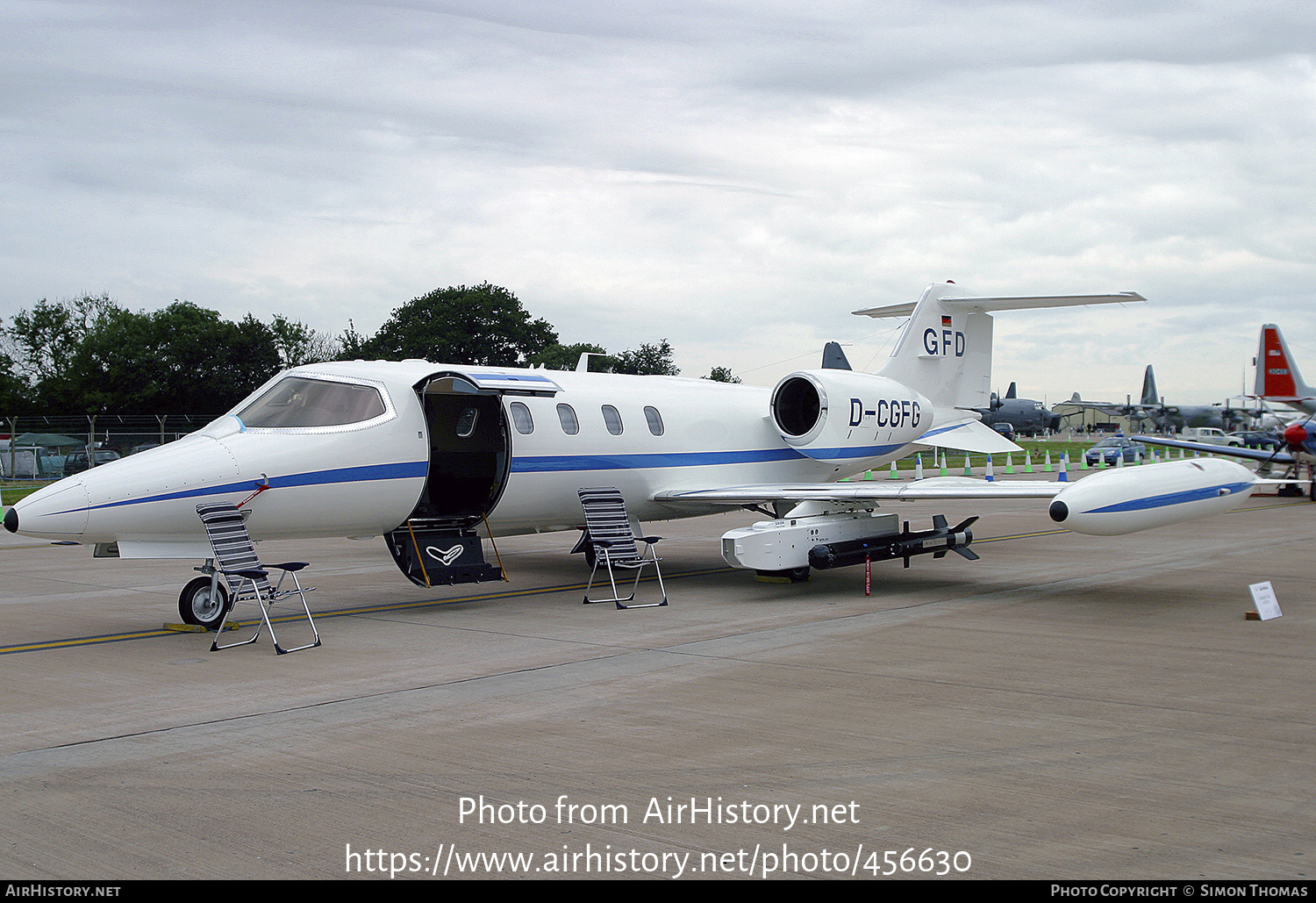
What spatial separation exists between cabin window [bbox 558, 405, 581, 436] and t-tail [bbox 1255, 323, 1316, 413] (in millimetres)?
32511

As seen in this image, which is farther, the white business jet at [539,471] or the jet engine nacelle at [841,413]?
the jet engine nacelle at [841,413]

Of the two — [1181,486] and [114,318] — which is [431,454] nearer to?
[1181,486]

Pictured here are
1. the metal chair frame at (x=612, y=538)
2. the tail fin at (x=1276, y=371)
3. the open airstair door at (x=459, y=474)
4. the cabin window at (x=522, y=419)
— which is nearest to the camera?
the open airstair door at (x=459, y=474)

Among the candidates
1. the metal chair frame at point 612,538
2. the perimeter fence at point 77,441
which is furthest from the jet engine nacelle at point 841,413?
the perimeter fence at point 77,441

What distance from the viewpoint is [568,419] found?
1336 cm

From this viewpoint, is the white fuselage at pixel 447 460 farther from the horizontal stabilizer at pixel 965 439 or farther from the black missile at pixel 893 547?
the black missile at pixel 893 547

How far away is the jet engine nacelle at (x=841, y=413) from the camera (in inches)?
627

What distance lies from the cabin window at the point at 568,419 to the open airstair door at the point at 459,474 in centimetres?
41

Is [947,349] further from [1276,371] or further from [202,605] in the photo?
[1276,371]

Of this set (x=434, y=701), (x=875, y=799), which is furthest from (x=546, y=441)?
(x=875, y=799)

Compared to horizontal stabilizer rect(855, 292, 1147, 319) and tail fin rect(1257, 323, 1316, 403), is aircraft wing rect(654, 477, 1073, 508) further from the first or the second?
tail fin rect(1257, 323, 1316, 403)

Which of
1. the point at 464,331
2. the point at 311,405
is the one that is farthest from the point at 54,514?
the point at 464,331

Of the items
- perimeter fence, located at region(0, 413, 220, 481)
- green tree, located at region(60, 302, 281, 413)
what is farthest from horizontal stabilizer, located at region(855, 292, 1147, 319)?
green tree, located at region(60, 302, 281, 413)

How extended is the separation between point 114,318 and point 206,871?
73.7m
